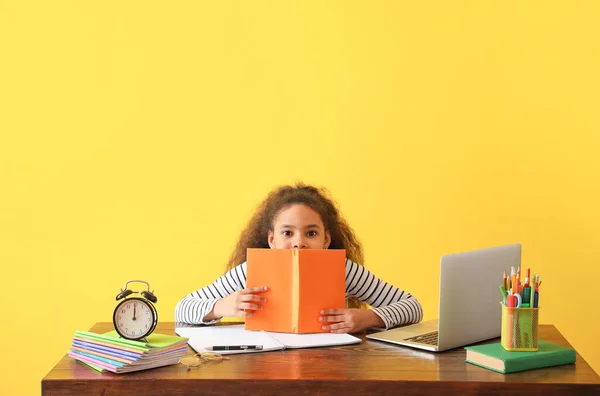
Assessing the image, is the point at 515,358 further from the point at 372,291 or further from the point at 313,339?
the point at 372,291

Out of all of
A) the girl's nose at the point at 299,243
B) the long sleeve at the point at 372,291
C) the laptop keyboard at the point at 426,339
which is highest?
the girl's nose at the point at 299,243

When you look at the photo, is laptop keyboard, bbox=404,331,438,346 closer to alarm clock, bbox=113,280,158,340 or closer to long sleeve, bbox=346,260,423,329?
long sleeve, bbox=346,260,423,329

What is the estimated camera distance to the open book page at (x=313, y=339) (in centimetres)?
185

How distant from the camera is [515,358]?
5.28 feet

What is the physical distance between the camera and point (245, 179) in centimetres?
309

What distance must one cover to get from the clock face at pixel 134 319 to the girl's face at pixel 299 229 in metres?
0.66

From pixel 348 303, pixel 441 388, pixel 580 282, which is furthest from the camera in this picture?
pixel 580 282

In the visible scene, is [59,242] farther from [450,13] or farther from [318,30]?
[450,13]

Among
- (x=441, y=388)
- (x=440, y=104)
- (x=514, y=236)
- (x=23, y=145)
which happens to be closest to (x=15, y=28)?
(x=23, y=145)

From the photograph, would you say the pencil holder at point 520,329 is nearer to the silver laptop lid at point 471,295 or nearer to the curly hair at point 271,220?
the silver laptop lid at point 471,295

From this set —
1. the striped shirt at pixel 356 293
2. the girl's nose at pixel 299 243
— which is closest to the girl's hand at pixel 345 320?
the striped shirt at pixel 356 293

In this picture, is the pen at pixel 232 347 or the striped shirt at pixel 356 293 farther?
the striped shirt at pixel 356 293

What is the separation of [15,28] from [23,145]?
466mm

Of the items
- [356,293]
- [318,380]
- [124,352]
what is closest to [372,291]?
[356,293]
